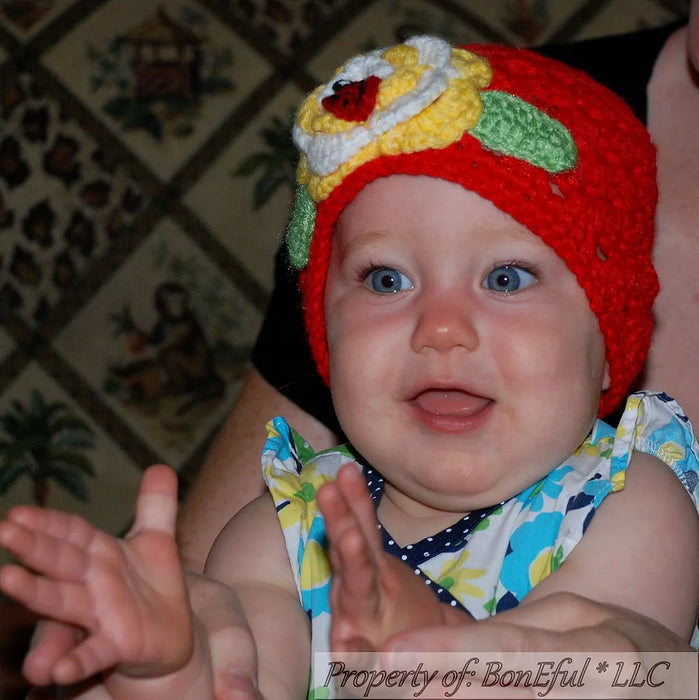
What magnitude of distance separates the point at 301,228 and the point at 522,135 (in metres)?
0.27

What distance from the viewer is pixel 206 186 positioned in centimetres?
179


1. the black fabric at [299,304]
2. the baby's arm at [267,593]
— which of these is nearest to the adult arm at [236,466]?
the black fabric at [299,304]

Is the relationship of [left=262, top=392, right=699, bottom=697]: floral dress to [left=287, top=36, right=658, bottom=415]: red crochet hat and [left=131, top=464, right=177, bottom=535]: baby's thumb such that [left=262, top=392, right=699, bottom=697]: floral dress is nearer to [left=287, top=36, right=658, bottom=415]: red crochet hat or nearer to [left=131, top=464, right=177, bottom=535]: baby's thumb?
[left=287, top=36, right=658, bottom=415]: red crochet hat

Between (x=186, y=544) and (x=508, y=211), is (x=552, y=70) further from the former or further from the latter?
(x=186, y=544)

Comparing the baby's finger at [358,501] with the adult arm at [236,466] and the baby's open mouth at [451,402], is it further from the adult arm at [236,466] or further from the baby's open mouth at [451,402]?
the adult arm at [236,466]

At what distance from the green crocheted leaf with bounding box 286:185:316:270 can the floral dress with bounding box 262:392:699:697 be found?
220mm

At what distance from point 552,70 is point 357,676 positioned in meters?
0.66

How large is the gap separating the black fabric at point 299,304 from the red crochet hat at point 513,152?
32cm

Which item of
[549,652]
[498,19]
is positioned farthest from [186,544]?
[498,19]

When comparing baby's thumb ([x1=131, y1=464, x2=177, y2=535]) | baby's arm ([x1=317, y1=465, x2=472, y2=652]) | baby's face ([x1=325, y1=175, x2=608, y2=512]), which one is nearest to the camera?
baby's arm ([x1=317, y1=465, x2=472, y2=652])

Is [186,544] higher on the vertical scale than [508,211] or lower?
lower

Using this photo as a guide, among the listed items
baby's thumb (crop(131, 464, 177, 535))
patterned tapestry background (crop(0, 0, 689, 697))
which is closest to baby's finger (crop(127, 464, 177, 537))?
baby's thumb (crop(131, 464, 177, 535))

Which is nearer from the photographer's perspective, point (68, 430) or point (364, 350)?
point (364, 350)

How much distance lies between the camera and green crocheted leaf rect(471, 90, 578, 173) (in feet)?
3.31
